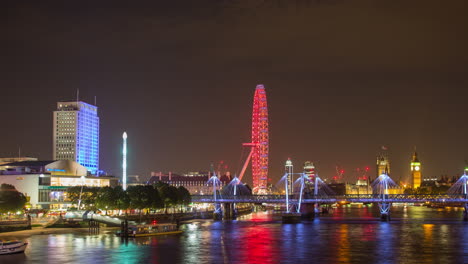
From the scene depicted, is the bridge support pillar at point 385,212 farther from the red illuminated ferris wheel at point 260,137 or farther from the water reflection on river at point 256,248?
the red illuminated ferris wheel at point 260,137

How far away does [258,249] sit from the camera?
5741 cm

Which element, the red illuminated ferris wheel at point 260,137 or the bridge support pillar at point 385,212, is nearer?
the bridge support pillar at point 385,212

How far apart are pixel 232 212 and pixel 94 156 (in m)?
83.4

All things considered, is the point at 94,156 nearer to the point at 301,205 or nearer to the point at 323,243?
the point at 301,205

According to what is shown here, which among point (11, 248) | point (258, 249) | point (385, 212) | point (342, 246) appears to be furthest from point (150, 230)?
point (385, 212)

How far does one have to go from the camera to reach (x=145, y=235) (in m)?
71.3

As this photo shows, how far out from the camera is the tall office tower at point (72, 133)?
18638cm

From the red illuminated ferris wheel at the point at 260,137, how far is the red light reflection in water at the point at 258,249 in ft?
254

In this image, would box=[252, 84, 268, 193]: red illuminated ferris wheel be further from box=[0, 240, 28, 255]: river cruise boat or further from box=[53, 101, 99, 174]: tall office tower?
box=[0, 240, 28, 255]: river cruise boat

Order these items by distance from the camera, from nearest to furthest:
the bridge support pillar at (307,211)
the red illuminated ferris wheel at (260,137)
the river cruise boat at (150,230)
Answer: the river cruise boat at (150,230) → the bridge support pillar at (307,211) → the red illuminated ferris wheel at (260,137)

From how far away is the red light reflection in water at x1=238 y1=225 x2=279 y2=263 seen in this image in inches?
1975

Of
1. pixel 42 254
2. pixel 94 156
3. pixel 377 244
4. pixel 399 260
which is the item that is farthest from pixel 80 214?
pixel 94 156

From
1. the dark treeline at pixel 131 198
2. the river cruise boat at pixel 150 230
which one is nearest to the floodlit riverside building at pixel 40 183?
the dark treeline at pixel 131 198

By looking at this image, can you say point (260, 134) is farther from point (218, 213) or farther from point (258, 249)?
point (258, 249)
